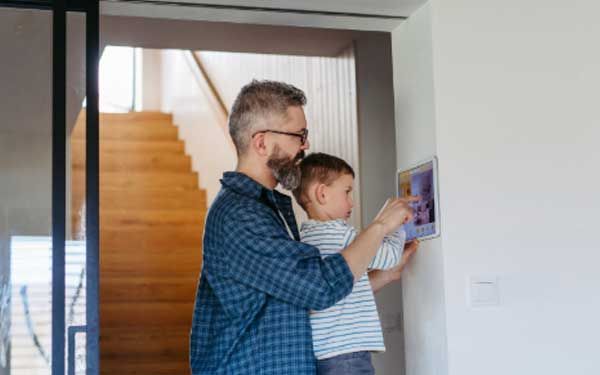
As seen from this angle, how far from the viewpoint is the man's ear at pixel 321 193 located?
2.70 m

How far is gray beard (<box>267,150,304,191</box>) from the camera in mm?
2588

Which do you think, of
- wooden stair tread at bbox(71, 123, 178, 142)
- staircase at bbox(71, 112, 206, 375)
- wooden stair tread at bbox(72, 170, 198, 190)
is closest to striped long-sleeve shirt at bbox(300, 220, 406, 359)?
staircase at bbox(71, 112, 206, 375)

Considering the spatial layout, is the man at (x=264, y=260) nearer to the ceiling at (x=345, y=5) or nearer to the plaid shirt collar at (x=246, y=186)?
the plaid shirt collar at (x=246, y=186)

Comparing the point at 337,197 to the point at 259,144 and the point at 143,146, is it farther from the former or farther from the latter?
the point at 143,146

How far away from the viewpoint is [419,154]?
301 cm

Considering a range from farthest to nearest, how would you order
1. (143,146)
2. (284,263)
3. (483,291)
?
(143,146) → (483,291) → (284,263)

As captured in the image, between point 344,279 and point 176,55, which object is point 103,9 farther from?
point 176,55

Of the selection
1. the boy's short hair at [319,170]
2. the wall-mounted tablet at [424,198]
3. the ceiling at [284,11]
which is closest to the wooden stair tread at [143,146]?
the ceiling at [284,11]

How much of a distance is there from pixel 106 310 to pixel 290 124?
396cm

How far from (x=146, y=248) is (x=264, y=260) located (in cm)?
453

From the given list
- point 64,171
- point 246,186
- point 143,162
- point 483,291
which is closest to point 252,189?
point 246,186

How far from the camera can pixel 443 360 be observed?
2.81 meters

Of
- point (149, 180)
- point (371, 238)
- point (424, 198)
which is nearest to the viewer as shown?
point (371, 238)

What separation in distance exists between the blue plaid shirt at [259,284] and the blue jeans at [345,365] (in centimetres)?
5
